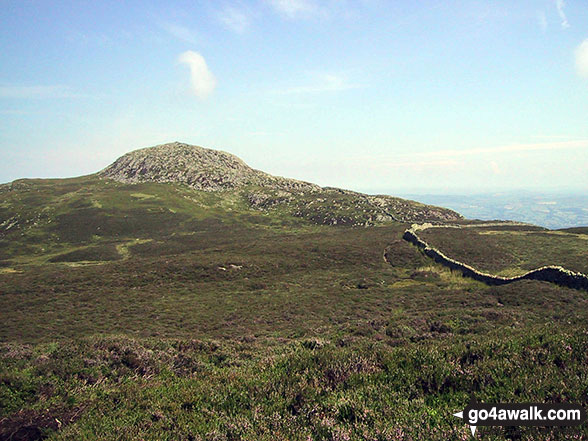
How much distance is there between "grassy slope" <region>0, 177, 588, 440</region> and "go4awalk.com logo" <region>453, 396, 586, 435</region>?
0.29 meters

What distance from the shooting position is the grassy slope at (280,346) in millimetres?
6648

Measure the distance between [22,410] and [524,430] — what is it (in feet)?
38.5

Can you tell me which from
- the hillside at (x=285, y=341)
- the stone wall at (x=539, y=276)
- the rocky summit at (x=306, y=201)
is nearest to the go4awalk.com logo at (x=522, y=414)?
the hillside at (x=285, y=341)

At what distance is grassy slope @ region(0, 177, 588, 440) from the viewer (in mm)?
6648

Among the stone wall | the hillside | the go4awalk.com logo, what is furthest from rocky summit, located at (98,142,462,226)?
the go4awalk.com logo

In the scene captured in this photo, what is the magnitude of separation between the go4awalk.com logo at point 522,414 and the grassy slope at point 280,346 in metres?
0.29

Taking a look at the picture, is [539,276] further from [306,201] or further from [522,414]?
[306,201]

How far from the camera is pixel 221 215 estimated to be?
435 feet

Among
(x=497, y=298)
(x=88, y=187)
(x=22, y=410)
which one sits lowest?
(x=497, y=298)

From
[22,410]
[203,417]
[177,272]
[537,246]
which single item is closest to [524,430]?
[203,417]

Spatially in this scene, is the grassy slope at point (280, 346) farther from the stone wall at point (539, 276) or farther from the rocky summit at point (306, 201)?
the rocky summit at point (306, 201)

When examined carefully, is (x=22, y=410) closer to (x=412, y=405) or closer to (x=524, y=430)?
(x=412, y=405)

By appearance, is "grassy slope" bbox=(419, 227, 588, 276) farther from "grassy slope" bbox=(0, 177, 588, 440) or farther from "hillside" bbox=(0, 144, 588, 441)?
"grassy slope" bbox=(0, 177, 588, 440)

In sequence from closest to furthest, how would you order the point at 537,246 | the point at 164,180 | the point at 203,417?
the point at 203,417 < the point at 537,246 < the point at 164,180
